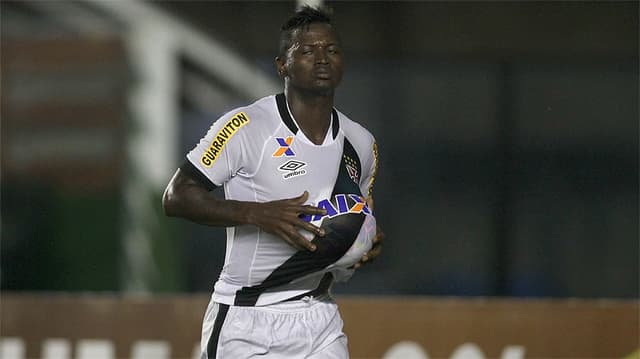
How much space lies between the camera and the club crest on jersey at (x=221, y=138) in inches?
168

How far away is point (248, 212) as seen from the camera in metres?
4.11

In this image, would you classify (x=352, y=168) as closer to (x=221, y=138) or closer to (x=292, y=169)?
(x=292, y=169)

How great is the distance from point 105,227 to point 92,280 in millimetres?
342

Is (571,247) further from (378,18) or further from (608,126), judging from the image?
(378,18)

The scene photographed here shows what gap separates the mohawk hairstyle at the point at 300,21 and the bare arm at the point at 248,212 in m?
0.58

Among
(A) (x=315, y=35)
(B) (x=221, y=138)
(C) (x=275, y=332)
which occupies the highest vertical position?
(A) (x=315, y=35)

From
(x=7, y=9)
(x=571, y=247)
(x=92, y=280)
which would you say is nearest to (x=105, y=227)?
(x=92, y=280)

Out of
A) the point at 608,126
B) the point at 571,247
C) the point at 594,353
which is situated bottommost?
the point at 594,353

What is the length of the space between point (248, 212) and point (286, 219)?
0.13 m

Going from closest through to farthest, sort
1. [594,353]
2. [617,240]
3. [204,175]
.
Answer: [204,175]
[594,353]
[617,240]

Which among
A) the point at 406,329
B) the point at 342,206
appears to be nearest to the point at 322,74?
the point at 342,206

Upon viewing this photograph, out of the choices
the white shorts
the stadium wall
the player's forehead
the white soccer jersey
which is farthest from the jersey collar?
the stadium wall

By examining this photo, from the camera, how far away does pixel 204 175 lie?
14.0ft

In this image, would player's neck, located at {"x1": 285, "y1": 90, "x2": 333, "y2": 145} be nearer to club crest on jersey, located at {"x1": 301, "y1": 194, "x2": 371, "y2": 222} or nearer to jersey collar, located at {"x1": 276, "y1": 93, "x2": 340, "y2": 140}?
jersey collar, located at {"x1": 276, "y1": 93, "x2": 340, "y2": 140}
